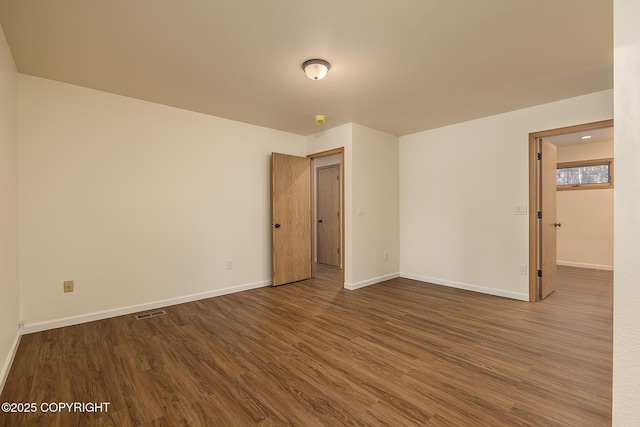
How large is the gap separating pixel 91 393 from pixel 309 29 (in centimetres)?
282

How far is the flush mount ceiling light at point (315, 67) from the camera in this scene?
2.41m

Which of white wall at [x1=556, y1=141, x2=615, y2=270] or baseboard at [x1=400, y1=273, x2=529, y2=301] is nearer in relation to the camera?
baseboard at [x1=400, y1=273, x2=529, y2=301]

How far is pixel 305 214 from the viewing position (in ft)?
15.6

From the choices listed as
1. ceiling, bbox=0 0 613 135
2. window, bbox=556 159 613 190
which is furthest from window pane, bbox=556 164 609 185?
ceiling, bbox=0 0 613 135

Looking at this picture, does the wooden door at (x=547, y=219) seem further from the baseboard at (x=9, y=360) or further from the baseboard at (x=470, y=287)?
the baseboard at (x=9, y=360)

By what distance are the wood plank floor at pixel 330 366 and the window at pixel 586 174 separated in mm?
3209

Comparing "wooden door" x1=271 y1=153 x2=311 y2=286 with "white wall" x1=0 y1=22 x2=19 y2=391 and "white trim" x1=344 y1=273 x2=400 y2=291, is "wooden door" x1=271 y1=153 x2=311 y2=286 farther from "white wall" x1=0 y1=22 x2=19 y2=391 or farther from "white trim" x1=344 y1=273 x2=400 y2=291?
"white wall" x1=0 y1=22 x2=19 y2=391

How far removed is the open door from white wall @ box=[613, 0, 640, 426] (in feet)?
10.3

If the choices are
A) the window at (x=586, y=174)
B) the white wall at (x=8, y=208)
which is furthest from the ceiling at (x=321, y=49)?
the window at (x=586, y=174)

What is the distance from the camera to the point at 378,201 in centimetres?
455

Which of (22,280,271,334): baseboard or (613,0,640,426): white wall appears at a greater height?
(613,0,640,426): white wall

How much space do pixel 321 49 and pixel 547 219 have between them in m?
3.57

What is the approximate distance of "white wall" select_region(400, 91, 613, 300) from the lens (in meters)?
3.58

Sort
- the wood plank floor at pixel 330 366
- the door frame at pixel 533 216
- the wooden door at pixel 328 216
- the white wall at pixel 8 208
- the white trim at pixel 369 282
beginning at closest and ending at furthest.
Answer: the wood plank floor at pixel 330 366
the white wall at pixel 8 208
the door frame at pixel 533 216
the white trim at pixel 369 282
the wooden door at pixel 328 216
